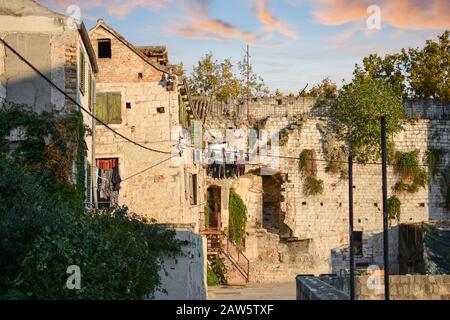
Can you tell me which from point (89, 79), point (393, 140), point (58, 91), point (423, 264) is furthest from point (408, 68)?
point (58, 91)

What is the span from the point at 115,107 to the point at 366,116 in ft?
54.8

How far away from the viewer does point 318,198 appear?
44875 mm

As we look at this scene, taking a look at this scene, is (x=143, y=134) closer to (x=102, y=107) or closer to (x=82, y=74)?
(x=102, y=107)

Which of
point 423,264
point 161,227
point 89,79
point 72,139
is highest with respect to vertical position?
point 89,79

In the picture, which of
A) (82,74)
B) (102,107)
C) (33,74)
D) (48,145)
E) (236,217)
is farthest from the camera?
(236,217)

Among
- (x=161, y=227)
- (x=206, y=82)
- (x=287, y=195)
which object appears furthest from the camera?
(x=206, y=82)

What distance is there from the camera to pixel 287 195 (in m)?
44.7

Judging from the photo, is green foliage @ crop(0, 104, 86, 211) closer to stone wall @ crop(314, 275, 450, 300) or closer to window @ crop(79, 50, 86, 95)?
window @ crop(79, 50, 86, 95)

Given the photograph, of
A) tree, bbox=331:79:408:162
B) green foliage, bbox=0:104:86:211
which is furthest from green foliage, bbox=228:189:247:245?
green foliage, bbox=0:104:86:211

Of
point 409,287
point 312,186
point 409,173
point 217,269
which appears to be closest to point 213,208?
point 217,269

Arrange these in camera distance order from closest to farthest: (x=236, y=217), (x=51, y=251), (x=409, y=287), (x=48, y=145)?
(x=51, y=251) → (x=48, y=145) → (x=409, y=287) → (x=236, y=217)

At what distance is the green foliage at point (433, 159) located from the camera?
45.1 metres
